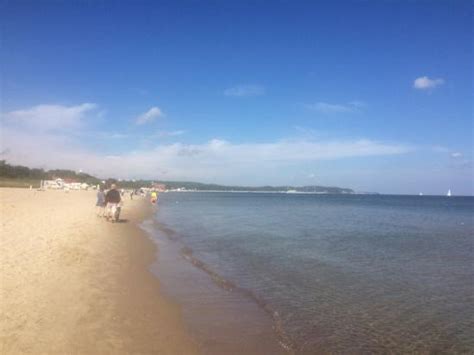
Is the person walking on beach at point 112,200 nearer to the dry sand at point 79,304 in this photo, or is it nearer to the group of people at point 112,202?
the group of people at point 112,202

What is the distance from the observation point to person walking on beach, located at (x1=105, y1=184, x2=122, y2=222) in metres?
23.7

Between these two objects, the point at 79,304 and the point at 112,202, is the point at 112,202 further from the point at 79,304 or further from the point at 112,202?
the point at 79,304

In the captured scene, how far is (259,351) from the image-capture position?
6.79 metres

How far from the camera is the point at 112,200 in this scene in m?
24.9

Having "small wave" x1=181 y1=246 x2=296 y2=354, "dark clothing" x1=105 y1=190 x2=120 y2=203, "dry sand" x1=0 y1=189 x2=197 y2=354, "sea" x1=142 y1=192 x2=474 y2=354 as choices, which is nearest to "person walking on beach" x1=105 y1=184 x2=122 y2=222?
"dark clothing" x1=105 y1=190 x2=120 y2=203

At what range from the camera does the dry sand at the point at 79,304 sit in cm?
622

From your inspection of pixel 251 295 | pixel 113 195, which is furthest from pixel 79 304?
pixel 113 195

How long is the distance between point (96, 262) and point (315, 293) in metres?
6.74

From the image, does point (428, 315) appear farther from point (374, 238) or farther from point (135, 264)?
point (374, 238)


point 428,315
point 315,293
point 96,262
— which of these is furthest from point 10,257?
point 428,315

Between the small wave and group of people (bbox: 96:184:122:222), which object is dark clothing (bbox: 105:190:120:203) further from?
the small wave

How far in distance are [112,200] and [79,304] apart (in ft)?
58.1

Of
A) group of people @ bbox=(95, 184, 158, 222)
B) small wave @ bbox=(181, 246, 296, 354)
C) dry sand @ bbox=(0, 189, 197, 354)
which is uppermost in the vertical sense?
group of people @ bbox=(95, 184, 158, 222)

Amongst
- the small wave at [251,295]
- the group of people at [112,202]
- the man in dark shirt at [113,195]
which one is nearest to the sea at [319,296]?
the small wave at [251,295]
